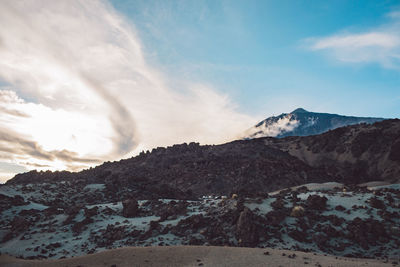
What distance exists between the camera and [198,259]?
1407 centimetres

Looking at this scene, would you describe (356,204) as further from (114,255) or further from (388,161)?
(388,161)

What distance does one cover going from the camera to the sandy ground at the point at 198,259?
13484mm

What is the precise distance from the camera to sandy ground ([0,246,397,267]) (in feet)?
44.2

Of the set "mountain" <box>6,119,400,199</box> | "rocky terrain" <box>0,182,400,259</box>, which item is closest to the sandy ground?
"rocky terrain" <box>0,182,400,259</box>

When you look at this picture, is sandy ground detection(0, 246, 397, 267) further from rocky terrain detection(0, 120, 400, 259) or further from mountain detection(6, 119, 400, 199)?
mountain detection(6, 119, 400, 199)

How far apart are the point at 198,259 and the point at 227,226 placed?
6292 millimetres

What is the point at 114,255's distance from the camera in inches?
590

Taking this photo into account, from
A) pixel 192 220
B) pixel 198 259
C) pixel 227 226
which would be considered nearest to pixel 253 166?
pixel 192 220

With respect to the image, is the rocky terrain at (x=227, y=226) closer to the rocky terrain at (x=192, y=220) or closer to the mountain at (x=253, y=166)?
the rocky terrain at (x=192, y=220)

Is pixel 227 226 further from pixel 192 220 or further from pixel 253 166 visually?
pixel 253 166

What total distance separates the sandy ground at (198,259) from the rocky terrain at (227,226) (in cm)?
297

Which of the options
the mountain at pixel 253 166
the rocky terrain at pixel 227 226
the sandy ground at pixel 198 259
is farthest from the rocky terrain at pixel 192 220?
the mountain at pixel 253 166

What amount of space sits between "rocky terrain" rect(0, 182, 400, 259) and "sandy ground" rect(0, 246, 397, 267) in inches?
117

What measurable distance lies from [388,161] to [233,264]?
218 feet
